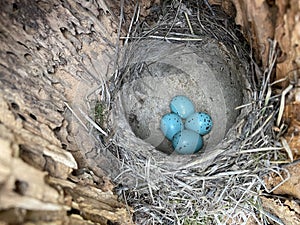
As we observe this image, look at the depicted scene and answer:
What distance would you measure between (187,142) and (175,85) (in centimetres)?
47

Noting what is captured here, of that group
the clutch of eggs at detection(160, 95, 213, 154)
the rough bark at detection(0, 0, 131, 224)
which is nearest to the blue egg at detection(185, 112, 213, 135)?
the clutch of eggs at detection(160, 95, 213, 154)

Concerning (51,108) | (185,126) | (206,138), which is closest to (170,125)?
(185,126)

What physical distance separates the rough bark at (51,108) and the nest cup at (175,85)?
11.1 inches

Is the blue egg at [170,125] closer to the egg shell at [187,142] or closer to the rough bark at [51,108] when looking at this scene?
the egg shell at [187,142]


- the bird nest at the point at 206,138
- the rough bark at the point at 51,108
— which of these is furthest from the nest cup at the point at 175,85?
the rough bark at the point at 51,108

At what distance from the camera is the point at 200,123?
2.50m

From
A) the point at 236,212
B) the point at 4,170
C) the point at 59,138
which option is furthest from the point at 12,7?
the point at 236,212

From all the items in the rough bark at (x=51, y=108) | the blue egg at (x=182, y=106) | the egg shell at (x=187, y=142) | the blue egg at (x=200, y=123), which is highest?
the rough bark at (x=51, y=108)

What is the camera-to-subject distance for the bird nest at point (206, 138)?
1.91 m

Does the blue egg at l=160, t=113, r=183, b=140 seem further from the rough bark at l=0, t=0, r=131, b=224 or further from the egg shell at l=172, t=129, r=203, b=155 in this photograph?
the rough bark at l=0, t=0, r=131, b=224

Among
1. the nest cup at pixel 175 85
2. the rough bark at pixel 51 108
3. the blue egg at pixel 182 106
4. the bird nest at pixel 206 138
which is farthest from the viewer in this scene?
the blue egg at pixel 182 106

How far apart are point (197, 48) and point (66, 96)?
92 cm

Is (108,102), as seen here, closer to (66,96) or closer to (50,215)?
(66,96)

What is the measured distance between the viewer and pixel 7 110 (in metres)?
1.40
